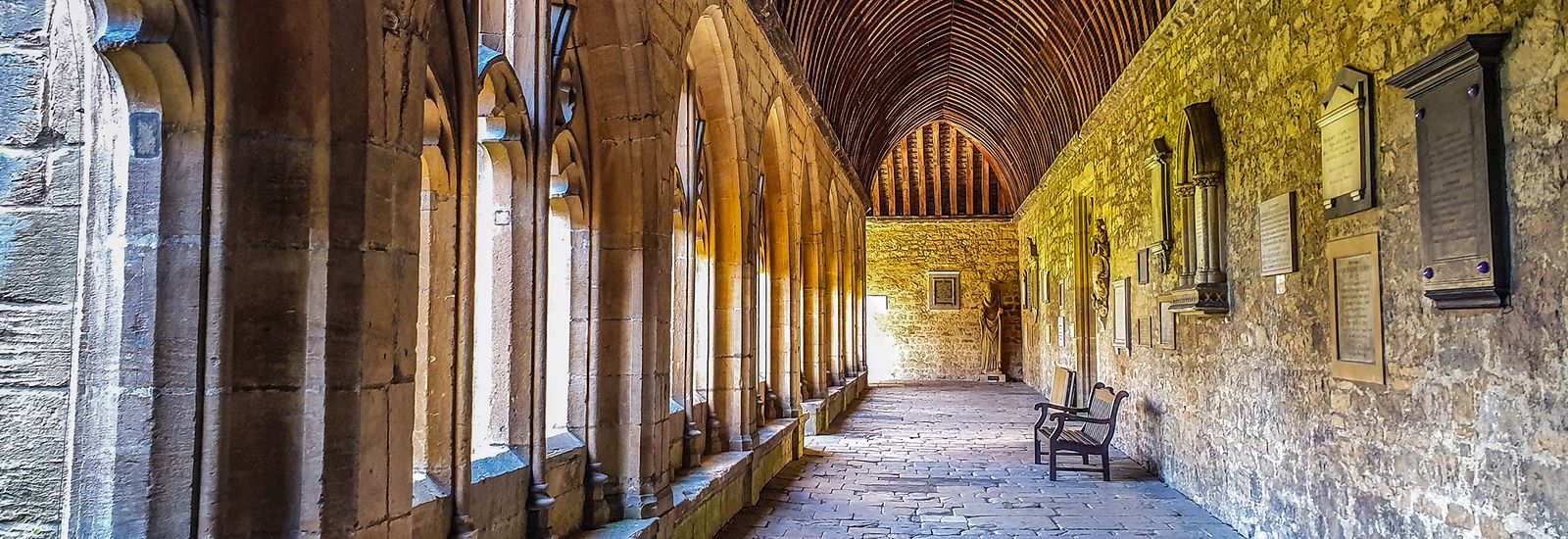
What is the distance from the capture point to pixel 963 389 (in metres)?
16.9

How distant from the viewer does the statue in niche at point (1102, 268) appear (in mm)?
9070

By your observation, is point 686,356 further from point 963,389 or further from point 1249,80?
point 963,389

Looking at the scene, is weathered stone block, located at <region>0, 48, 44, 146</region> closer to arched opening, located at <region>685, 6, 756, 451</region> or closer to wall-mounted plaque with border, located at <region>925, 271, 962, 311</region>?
arched opening, located at <region>685, 6, 756, 451</region>

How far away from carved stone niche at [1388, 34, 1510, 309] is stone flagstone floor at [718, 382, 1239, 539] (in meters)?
2.49

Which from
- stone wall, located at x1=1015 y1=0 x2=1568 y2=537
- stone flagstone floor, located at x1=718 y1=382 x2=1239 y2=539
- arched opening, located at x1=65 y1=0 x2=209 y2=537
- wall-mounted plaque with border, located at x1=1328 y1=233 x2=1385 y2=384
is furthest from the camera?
stone flagstone floor, located at x1=718 y1=382 x2=1239 y2=539

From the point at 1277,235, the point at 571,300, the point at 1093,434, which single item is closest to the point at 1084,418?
the point at 1093,434

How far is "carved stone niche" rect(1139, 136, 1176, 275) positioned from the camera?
6645 mm

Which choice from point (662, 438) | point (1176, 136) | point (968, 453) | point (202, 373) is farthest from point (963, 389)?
point (202, 373)

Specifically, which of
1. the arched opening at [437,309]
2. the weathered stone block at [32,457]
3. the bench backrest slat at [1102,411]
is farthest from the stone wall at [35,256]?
the bench backrest slat at [1102,411]

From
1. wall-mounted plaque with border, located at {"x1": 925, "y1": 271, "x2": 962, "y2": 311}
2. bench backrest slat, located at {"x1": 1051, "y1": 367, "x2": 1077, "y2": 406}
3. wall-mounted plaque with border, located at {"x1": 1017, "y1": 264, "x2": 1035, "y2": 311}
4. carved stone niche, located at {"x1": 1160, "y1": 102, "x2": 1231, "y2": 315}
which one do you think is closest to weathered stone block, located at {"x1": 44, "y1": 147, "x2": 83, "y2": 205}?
carved stone niche, located at {"x1": 1160, "y1": 102, "x2": 1231, "y2": 315}

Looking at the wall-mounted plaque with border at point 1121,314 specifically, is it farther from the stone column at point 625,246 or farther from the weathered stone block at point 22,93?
the weathered stone block at point 22,93

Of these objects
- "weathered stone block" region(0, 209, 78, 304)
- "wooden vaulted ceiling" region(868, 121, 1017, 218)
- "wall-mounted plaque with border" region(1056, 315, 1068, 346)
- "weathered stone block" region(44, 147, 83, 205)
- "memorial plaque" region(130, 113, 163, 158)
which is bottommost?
"wall-mounted plaque with border" region(1056, 315, 1068, 346)

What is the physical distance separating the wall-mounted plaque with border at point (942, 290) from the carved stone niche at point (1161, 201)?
13043 millimetres

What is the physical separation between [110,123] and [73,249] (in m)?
0.26
